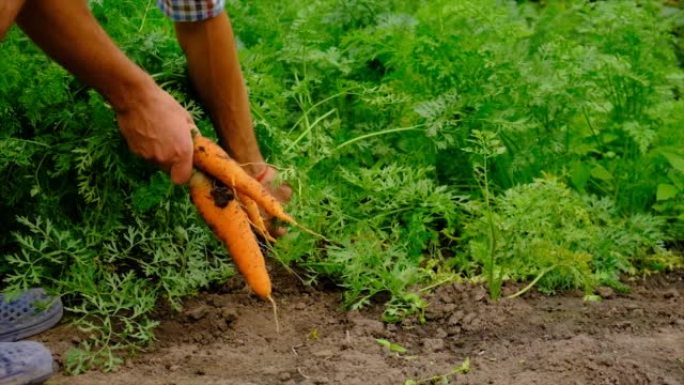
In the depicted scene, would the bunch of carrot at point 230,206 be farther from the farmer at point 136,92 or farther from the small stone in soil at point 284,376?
the small stone in soil at point 284,376

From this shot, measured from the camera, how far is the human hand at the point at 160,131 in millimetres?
3168

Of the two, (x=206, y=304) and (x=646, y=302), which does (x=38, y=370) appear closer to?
(x=206, y=304)

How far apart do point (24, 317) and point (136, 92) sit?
79 centimetres

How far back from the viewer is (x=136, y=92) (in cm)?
317

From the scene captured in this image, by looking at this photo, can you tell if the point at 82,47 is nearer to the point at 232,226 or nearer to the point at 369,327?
the point at 232,226

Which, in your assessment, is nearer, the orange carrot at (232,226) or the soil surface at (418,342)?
the soil surface at (418,342)

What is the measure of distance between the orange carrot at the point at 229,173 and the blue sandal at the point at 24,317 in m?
0.61

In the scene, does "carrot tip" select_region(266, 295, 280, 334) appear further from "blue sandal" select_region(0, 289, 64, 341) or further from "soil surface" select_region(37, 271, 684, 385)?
"blue sandal" select_region(0, 289, 64, 341)

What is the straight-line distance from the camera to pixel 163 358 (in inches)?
127

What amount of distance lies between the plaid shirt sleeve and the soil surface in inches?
34.6

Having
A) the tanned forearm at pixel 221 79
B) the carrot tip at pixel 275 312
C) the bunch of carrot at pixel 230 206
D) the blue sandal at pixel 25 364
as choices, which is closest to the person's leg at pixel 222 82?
the tanned forearm at pixel 221 79

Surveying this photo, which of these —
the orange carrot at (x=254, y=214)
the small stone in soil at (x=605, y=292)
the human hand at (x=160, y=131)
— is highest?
the human hand at (x=160, y=131)

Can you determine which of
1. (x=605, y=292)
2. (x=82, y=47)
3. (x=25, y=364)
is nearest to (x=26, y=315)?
(x=25, y=364)

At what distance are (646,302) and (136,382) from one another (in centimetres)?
170
